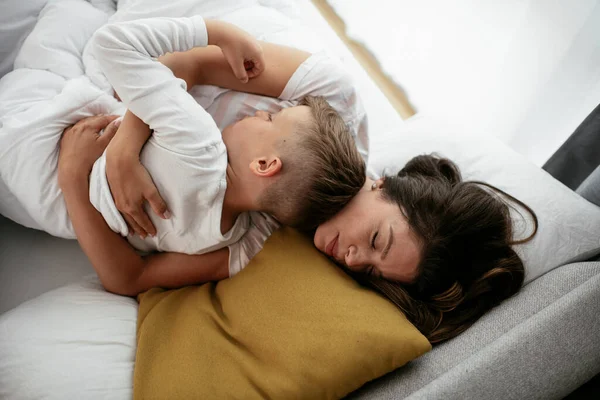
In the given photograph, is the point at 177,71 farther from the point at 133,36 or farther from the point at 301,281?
the point at 301,281

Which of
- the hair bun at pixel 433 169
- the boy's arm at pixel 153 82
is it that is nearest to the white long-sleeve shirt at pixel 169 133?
the boy's arm at pixel 153 82

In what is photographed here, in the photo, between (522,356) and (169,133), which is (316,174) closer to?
(169,133)

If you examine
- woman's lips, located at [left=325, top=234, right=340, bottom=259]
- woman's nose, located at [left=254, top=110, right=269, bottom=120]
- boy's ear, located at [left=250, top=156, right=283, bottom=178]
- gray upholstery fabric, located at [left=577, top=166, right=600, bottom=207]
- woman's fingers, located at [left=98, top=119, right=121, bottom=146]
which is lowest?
woman's fingers, located at [left=98, top=119, right=121, bottom=146]

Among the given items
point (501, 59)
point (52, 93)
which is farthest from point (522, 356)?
point (52, 93)

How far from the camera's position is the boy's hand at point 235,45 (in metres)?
1.05

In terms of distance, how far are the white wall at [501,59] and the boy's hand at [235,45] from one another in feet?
2.36

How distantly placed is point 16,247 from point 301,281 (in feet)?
2.68

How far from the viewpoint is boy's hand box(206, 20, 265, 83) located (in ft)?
3.44

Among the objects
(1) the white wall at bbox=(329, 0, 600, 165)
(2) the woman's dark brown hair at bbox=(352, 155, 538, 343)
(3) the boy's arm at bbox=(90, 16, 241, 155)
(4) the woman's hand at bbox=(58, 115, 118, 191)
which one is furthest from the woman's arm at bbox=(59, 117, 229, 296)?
(1) the white wall at bbox=(329, 0, 600, 165)

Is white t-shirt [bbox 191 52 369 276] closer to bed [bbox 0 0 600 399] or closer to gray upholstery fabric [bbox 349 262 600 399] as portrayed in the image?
bed [bbox 0 0 600 399]

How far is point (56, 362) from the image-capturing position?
0.85 meters

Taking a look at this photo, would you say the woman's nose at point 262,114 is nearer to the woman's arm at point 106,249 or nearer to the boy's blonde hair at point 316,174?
the boy's blonde hair at point 316,174

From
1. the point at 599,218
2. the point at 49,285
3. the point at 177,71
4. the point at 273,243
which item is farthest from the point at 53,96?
the point at 599,218

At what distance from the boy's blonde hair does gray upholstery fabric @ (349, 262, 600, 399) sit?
412 mm
